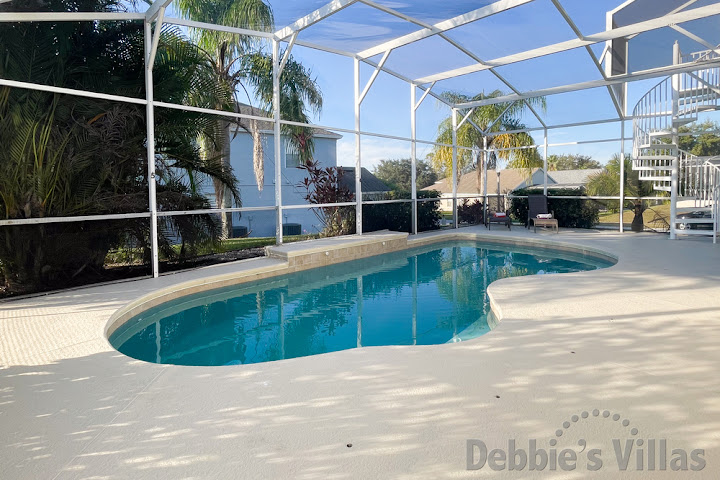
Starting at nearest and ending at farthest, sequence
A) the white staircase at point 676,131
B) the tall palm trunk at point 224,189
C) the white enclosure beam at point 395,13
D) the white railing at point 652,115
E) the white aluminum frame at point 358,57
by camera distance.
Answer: the white aluminum frame at point 358,57
the white enclosure beam at point 395,13
the white staircase at point 676,131
the white railing at point 652,115
the tall palm trunk at point 224,189

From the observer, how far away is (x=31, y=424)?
2.53m

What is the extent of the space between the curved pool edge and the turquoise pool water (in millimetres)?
127

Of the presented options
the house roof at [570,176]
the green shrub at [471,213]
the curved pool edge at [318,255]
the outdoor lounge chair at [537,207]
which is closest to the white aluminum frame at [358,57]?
the curved pool edge at [318,255]

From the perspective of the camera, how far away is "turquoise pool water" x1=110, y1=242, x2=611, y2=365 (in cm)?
471

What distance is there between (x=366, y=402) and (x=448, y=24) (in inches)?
289

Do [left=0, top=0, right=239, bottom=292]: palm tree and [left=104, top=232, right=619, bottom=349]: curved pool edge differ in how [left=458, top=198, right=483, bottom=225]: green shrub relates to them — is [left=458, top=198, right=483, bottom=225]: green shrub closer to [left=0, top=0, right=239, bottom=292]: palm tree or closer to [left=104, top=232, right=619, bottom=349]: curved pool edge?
[left=104, top=232, right=619, bottom=349]: curved pool edge

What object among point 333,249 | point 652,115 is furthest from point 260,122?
point 652,115

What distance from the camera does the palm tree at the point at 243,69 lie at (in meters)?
11.4

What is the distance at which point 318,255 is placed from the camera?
8.84m

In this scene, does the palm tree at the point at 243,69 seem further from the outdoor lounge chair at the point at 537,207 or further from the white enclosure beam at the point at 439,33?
the outdoor lounge chair at the point at 537,207

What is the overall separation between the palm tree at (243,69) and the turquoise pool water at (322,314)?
455 centimetres

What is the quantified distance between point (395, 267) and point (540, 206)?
6572 millimetres

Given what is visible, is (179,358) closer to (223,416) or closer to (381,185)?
(223,416)

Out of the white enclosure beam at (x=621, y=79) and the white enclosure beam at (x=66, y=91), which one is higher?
the white enclosure beam at (x=621, y=79)
